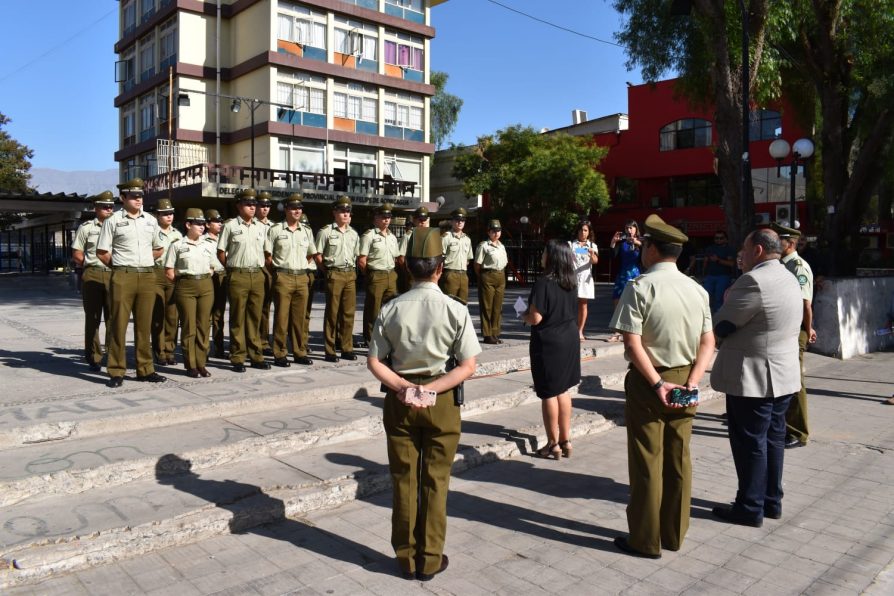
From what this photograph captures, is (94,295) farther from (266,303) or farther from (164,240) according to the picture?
(266,303)

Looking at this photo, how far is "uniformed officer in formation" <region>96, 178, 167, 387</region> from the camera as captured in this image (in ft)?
24.1

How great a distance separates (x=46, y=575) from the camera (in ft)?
12.7

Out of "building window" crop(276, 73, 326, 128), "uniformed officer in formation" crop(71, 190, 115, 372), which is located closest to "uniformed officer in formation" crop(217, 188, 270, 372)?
"uniformed officer in formation" crop(71, 190, 115, 372)

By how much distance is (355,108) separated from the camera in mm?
34500

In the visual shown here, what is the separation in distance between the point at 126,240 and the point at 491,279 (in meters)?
5.24

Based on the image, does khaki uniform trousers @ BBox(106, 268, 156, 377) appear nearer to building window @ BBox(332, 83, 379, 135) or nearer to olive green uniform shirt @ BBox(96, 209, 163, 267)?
olive green uniform shirt @ BBox(96, 209, 163, 267)

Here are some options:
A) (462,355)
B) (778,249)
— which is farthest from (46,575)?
(778,249)

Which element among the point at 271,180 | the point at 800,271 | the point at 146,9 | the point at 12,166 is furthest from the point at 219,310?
the point at 12,166

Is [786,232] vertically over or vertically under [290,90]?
under

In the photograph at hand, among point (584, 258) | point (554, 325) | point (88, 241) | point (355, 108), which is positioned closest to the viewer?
point (554, 325)

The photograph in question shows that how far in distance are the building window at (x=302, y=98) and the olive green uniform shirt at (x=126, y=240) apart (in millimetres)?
25699

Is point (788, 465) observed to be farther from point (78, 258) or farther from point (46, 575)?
point (78, 258)

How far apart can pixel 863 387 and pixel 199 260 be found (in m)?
9.01

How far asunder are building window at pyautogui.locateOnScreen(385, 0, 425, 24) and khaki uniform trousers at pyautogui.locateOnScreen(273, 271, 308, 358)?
2990 centimetres
